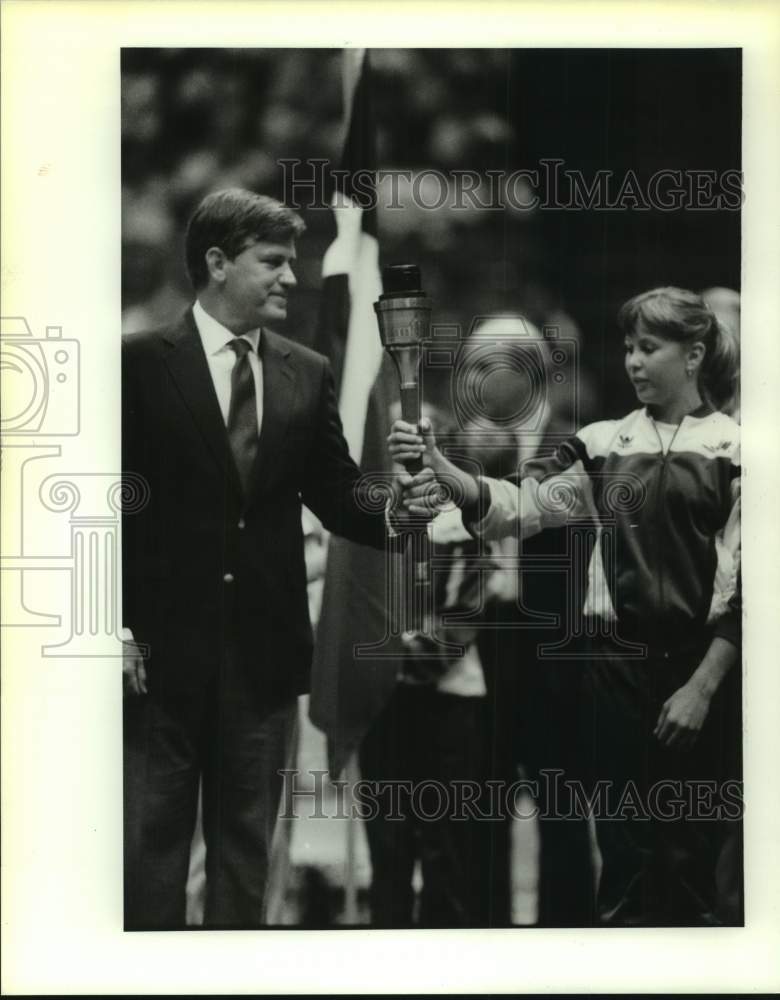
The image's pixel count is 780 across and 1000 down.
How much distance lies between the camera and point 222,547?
4.42 meters

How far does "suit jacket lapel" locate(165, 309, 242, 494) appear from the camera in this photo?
14.6 ft

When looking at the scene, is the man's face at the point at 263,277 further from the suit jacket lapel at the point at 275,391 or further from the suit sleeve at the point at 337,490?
the suit sleeve at the point at 337,490

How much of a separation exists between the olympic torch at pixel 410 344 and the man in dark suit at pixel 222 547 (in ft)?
0.58

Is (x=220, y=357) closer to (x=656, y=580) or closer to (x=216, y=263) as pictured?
(x=216, y=263)

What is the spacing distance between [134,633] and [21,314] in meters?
1.14

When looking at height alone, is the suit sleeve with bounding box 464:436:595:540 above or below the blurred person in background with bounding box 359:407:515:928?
above

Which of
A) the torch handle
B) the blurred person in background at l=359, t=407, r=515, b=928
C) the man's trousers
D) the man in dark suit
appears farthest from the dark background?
the man's trousers

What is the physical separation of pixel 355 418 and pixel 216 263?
70cm

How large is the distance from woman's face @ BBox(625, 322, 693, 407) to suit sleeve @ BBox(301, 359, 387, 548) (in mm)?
964

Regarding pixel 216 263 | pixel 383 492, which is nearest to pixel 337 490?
pixel 383 492

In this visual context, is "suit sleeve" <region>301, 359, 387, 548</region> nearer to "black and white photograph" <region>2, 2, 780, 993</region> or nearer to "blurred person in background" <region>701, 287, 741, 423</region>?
"black and white photograph" <region>2, 2, 780, 993</region>

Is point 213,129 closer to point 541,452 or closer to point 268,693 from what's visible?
point 541,452

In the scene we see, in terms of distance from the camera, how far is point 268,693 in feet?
14.6

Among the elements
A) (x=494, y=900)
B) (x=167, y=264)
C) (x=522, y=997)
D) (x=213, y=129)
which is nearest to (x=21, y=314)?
(x=167, y=264)
